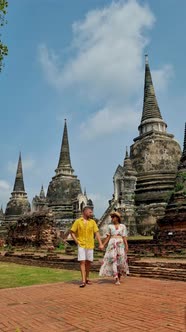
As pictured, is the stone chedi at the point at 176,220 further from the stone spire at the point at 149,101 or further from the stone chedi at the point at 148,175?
the stone spire at the point at 149,101

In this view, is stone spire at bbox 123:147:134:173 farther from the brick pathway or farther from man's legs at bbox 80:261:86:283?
the brick pathway

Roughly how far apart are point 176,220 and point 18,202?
103 ft

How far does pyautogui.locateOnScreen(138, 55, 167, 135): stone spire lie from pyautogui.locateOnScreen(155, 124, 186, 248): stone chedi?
1565 cm

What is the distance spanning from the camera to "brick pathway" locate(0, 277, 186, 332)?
11.9 feet

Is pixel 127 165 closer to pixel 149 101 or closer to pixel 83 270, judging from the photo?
pixel 149 101

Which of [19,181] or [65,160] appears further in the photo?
[19,181]

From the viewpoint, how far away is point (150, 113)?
3616 centimetres

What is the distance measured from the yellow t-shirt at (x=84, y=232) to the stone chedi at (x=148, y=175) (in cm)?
2180

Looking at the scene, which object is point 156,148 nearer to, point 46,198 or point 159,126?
point 159,126

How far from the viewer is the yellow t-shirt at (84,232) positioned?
6.97 meters

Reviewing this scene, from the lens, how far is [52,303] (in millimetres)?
4922

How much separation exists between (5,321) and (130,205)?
27.4m

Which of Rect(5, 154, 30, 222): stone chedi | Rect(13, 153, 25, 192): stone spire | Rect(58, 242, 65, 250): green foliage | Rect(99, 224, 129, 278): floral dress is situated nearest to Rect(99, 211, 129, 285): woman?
Rect(99, 224, 129, 278): floral dress

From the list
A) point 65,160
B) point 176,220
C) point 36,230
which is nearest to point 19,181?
point 65,160
